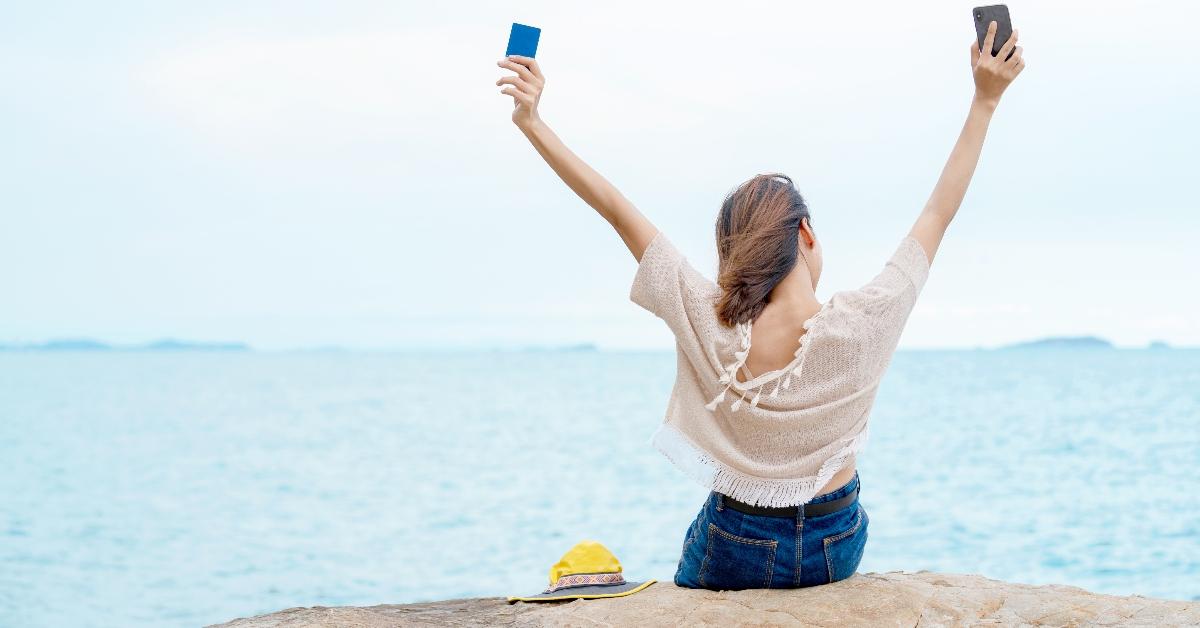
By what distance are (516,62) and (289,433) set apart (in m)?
32.2

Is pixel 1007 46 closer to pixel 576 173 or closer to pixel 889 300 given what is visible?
pixel 889 300

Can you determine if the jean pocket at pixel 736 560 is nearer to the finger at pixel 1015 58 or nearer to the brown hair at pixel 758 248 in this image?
the brown hair at pixel 758 248

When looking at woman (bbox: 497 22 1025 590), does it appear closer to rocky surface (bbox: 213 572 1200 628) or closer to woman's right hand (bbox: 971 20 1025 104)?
woman's right hand (bbox: 971 20 1025 104)

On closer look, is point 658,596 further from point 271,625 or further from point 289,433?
point 289,433

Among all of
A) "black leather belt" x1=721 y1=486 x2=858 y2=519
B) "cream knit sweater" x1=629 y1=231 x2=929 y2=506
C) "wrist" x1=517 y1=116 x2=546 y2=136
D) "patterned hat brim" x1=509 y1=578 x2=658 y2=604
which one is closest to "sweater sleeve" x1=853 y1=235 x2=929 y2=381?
"cream knit sweater" x1=629 y1=231 x2=929 y2=506

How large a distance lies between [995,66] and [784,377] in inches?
44.9

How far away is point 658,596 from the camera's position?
3539 mm

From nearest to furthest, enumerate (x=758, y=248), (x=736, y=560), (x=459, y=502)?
(x=758, y=248), (x=736, y=560), (x=459, y=502)

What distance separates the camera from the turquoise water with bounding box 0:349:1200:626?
46.5 ft

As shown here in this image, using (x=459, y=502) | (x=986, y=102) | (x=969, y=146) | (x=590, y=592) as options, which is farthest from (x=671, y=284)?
(x=459, y=502)

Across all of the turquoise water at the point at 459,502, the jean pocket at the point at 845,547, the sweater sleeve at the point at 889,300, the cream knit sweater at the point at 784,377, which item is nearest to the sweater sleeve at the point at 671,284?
the cream knit sweater at the point at 784,377

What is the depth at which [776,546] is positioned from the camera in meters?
3.30

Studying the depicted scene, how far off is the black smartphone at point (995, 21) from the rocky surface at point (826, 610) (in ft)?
5.68

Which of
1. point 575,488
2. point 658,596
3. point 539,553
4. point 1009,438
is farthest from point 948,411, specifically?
point 658,596
